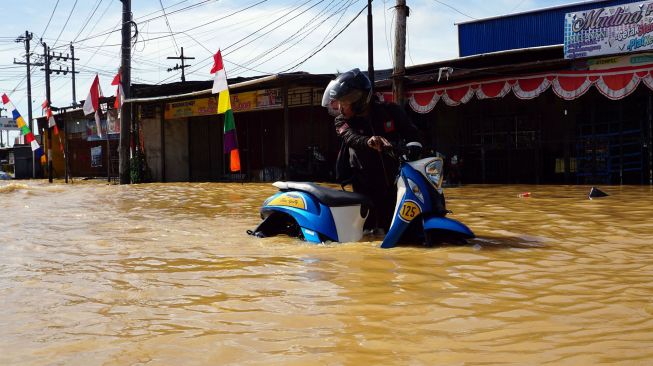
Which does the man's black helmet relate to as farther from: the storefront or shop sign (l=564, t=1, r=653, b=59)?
the storefront

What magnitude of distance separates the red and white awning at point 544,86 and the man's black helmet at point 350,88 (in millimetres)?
9194

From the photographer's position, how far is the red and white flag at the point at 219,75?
1495 centimetres

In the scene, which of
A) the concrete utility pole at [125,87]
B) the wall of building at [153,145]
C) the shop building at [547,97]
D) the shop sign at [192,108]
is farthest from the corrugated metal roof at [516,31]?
the wall of building at [153,145]

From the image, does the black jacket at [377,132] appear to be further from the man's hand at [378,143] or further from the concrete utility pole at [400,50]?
the concrete utility pole at [400,50]

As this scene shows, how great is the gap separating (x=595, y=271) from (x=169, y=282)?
8.89 ft

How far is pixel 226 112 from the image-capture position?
14.5 metres

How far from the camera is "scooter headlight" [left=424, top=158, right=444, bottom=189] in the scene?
4.63m

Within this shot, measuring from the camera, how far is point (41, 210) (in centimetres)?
966

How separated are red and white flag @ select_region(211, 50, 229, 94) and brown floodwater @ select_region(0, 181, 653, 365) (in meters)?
9.14

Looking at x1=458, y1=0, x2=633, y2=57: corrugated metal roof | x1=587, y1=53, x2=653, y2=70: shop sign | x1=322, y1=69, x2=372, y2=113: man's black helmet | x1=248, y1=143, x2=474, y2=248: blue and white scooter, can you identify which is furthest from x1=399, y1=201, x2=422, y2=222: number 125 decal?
x1=458, y1=0, x2=633, y2=57: corrugated metal roof

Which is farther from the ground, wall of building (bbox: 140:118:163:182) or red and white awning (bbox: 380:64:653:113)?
red and white awning (bbox: 380:64:653:113)

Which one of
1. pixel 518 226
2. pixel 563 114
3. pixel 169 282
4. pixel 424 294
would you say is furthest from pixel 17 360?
pixel 563 114

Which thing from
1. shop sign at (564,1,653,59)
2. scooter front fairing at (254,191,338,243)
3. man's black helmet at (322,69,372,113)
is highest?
shop sign at (564,1,653,59)

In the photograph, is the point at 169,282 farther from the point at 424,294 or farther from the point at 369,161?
the point at 369,161
